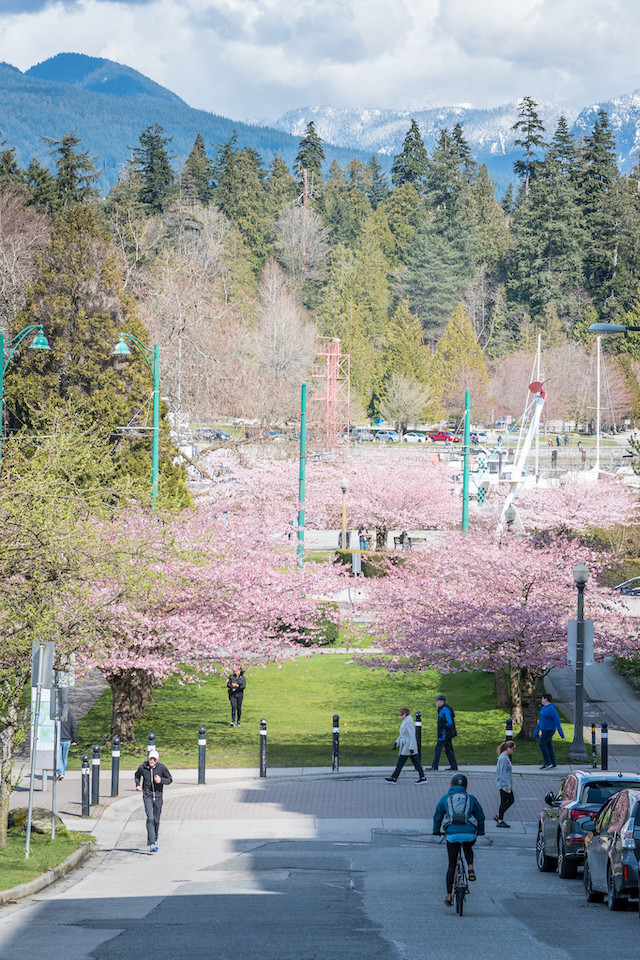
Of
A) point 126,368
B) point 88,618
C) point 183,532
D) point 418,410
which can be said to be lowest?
point 88,618

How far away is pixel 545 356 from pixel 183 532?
82.8 m

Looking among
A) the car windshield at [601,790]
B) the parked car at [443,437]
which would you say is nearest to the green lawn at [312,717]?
the car windshield at [601,790]

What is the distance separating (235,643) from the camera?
2303 centimetres

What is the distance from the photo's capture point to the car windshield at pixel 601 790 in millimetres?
13734

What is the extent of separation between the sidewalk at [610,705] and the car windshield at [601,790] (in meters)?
7.57

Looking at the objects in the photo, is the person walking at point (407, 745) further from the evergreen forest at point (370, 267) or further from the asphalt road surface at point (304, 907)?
the evergreen forest at point (370, 267)

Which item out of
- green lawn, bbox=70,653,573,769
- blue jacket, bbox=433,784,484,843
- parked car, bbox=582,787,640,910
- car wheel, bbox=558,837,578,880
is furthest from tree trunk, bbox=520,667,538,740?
blue jacket, bbox=433,784,484,843

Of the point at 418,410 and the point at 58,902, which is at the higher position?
the point at 418,410

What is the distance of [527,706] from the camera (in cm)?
2478

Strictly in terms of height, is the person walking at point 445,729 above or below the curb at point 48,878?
above

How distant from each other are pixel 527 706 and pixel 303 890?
12.4 m

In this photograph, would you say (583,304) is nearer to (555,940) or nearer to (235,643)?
(235,643)

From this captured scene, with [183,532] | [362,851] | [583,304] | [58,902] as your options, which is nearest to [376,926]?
[58,902]

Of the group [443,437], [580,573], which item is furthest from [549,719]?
Result: [443,437]
